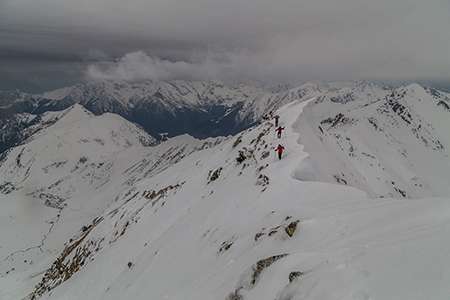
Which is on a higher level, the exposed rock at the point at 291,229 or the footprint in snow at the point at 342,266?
the footprint in snow at the point at 342,266

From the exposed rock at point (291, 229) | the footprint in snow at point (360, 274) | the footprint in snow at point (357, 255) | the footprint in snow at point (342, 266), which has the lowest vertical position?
the exposed rock at point (291, 229)

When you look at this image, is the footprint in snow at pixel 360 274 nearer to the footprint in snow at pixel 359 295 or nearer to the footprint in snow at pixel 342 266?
the footprint in snow at pixel 342 266

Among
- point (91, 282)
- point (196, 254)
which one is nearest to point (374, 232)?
point (196, 254)

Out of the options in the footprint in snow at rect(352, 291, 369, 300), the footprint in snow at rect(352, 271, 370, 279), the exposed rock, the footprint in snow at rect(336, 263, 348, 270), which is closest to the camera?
the footprint in snow at rect(352, 291, 369, 300)

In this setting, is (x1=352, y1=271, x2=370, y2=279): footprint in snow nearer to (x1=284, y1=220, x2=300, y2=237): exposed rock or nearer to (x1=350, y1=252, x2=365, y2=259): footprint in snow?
(x1=350, y1=252, x2=365, y2=259): footprint in snow

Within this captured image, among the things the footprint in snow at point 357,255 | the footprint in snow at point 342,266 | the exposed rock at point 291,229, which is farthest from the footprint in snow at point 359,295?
the exposed rock at point 291,229

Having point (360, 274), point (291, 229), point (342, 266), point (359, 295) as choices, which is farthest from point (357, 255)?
point (291, 229)

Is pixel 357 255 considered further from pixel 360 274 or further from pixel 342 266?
pixel 360 274

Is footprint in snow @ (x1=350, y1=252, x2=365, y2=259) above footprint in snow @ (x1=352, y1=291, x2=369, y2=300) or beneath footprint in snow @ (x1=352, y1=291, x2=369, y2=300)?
beneath

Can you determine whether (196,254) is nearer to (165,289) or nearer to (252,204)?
(165,289)

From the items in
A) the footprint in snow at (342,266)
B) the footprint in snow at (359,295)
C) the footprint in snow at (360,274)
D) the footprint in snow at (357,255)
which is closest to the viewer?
the footprint in snow at (359,295)

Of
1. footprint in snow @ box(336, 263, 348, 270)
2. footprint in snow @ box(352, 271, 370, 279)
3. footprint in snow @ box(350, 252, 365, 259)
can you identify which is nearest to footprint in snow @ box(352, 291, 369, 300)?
footprint in snow @ box(352, 271, 370, 279)

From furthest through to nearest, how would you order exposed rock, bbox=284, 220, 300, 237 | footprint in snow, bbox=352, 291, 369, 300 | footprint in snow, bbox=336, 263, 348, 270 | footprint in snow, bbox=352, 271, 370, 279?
exposed rock, bbox=284, 220, 300, 237 → footprint in snow, bbox=336, 263, 348, 270 → footprint in snow, bbox=352, 271, 370, 279 → footprint in snow, bbox=352, 291, 369, 300
